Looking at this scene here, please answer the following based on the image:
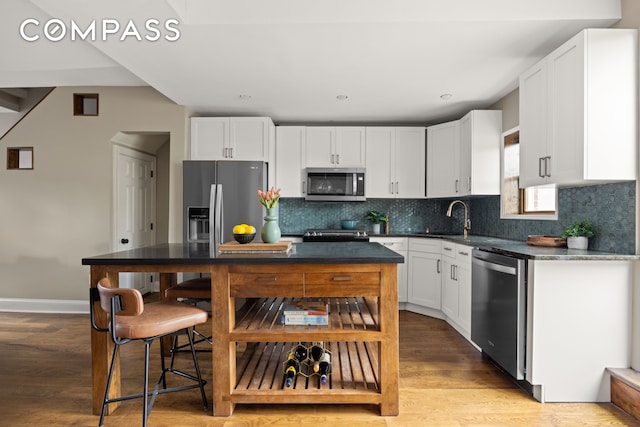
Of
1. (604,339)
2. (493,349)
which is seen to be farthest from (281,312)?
(604,339)

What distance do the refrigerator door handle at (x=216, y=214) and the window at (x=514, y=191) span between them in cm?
310

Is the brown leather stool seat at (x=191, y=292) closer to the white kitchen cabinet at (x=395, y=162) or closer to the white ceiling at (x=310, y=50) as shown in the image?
the white ceiling at (x=310, y=50)

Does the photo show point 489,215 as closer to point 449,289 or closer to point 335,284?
point 449,289

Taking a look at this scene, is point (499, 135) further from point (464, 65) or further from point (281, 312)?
point (281, 312)

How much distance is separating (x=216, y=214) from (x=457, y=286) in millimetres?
2715

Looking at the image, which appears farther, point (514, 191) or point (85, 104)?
point (85, 104)

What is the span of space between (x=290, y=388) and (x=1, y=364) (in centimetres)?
245

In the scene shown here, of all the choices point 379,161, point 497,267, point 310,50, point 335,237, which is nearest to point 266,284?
point 497,267

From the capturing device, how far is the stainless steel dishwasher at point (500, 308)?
98.3 inches

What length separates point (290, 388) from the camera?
7.50 ft

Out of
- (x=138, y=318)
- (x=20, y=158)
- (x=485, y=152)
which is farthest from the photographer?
(x=20, y=158)

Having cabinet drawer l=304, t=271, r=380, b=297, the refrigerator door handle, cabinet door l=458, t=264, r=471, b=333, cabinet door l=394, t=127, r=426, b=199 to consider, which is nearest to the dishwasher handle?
cabinet door l=458, t=264, r=471, b=333

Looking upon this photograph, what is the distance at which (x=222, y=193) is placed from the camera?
4.44 meters

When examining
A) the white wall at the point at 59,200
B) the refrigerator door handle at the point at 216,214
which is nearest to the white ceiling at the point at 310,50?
the white wall at the point at 59,200
